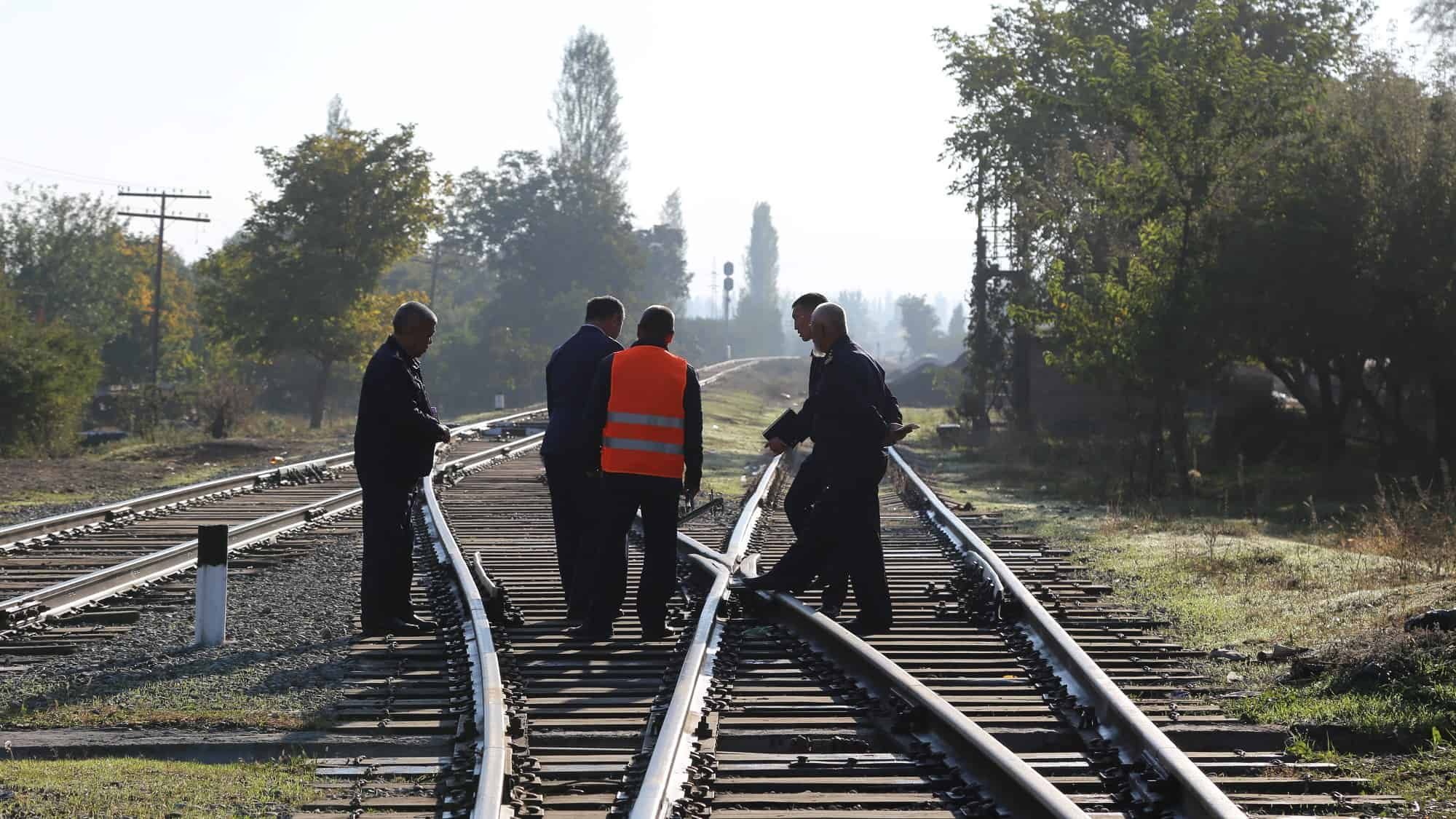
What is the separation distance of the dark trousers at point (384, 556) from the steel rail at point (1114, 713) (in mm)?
3442

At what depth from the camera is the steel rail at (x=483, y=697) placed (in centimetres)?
488

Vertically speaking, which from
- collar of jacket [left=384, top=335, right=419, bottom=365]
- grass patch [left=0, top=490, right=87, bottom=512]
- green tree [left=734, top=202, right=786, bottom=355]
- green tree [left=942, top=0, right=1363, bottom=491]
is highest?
green tree [left=734, top=202, right=786, bottom=355]

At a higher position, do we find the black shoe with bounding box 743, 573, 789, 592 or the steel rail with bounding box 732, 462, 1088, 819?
the black shoe with bounding box 743, 573, 789, 592

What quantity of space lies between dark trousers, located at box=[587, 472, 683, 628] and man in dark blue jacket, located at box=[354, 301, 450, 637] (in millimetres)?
996

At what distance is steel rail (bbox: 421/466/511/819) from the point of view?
4.88 metres

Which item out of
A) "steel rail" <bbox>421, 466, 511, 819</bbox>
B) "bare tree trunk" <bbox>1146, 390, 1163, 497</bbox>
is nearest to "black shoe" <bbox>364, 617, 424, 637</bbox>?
"steel rail" <bbox>421, 466, 511, 819</bbox>

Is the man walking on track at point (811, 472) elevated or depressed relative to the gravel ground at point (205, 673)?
elevated

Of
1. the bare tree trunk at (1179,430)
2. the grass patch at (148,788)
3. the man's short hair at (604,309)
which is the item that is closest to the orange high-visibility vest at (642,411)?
the man's short hair at (604,309)

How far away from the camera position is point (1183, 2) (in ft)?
120

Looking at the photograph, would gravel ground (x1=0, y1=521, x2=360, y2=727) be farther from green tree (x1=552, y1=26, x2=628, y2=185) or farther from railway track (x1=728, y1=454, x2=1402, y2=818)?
green tree (x1=552, y1=26, x2=628, y2=185)

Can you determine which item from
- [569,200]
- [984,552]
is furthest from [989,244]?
[569,200]

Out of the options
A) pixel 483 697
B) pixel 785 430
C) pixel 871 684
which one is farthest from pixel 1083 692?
pixel 785 430

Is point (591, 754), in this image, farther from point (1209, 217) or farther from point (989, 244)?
point (989, 244)

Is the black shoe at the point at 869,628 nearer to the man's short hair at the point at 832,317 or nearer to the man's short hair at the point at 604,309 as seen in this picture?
the man's short hair at the point at 832,317
